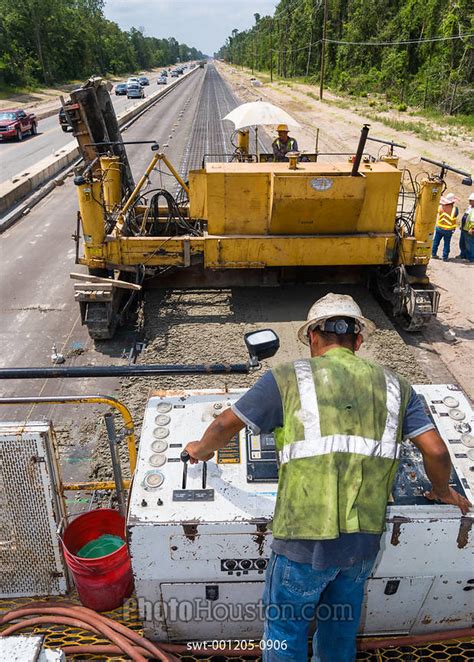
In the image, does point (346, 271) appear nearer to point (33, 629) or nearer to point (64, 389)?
point (64, 389)

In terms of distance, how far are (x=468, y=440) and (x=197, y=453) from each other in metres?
1.58

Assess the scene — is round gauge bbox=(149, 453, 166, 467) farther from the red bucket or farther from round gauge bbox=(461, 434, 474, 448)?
round gauge bbox=(461, 434, 474, 448)

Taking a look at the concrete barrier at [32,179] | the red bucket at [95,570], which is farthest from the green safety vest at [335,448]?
the concrete barrier at [32,179]

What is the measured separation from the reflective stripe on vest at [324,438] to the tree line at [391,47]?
113 feet

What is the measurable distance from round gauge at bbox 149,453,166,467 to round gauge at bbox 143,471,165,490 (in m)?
0.06

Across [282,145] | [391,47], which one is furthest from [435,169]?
[391,47]

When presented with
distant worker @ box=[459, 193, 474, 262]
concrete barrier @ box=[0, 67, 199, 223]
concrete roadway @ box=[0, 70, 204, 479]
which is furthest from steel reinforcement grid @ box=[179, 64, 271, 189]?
distant worker @ box=[459, 193, 474, 262]

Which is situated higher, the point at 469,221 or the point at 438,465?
the point at 438,465

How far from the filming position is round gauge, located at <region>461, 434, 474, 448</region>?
10.4 ft

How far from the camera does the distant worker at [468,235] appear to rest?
1092cm

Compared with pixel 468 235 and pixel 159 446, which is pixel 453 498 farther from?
pixel 468 235

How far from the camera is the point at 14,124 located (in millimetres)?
26891

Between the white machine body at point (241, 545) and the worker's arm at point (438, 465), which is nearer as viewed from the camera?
the worker's arm at point (438, 465)

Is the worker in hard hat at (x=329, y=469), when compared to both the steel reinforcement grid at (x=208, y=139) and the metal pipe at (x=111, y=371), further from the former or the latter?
the steel reinforcement grid at (x=208, y=139)
